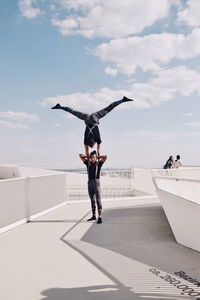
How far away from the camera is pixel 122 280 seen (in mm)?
4457

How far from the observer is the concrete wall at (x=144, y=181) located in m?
17.8

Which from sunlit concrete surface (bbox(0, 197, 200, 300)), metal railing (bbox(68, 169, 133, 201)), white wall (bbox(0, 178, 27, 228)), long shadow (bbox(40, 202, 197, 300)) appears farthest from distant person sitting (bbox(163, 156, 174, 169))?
white wall (bbox(0, 178, 27, 228))

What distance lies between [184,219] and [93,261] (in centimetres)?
215

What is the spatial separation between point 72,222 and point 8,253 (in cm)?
366

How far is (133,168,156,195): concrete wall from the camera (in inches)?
702

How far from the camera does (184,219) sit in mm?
6301

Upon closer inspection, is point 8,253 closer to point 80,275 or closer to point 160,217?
point 80,275

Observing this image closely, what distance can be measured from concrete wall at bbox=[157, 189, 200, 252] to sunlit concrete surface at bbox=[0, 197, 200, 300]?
199 mm

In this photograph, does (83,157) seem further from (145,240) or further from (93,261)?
(93,261)

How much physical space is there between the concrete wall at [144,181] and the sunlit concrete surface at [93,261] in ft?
27.9

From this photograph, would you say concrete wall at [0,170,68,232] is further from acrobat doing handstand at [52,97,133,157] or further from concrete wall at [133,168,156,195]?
concrete wall at [133,168,156,195]

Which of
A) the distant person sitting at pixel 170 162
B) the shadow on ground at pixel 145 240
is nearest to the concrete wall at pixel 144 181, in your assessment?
the distant person sitting at pixel 170 162

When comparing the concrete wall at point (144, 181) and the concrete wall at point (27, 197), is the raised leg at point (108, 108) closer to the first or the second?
the concrete wall at point (27, 197)

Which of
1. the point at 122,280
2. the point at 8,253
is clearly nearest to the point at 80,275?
the point at 122,280
